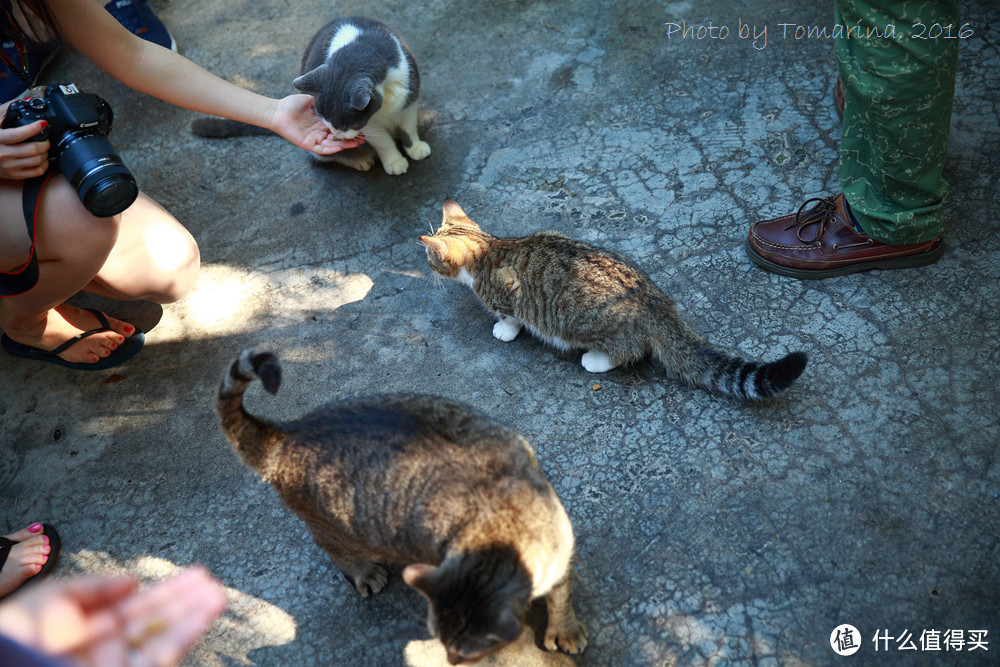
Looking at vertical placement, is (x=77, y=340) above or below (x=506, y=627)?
below

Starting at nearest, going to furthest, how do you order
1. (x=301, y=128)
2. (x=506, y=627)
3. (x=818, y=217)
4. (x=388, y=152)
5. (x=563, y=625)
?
(x=506, y=627) < (x=563, y=625) < (x=818, y=217) < (x=301, y=128) < (x=388, y=152)

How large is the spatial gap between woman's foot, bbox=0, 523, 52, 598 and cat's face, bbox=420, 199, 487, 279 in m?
1.69

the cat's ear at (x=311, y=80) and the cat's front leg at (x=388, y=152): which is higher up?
the cat's ear at (x=311, y=80)

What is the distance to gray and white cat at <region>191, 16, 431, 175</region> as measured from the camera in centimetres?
312

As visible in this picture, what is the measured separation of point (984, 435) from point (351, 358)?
7.28 feet

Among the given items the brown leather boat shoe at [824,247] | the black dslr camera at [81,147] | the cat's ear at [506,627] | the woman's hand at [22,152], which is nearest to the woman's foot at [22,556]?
the black dslr camera at [81,147]

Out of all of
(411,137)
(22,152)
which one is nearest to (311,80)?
(411,137)

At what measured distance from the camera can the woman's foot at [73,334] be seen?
9.12 ft

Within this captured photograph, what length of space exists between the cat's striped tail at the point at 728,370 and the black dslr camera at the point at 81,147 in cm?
194

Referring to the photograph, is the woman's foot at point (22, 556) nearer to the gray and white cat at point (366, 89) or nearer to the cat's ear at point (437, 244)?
the cat's ear at point (437, 244)

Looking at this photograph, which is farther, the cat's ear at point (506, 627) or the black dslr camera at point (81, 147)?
the black dslr camera at point (81, 147)

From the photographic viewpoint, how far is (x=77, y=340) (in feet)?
9.25

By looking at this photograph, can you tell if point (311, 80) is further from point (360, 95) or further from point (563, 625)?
point (563, 625)

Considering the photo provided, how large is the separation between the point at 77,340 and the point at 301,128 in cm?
131
